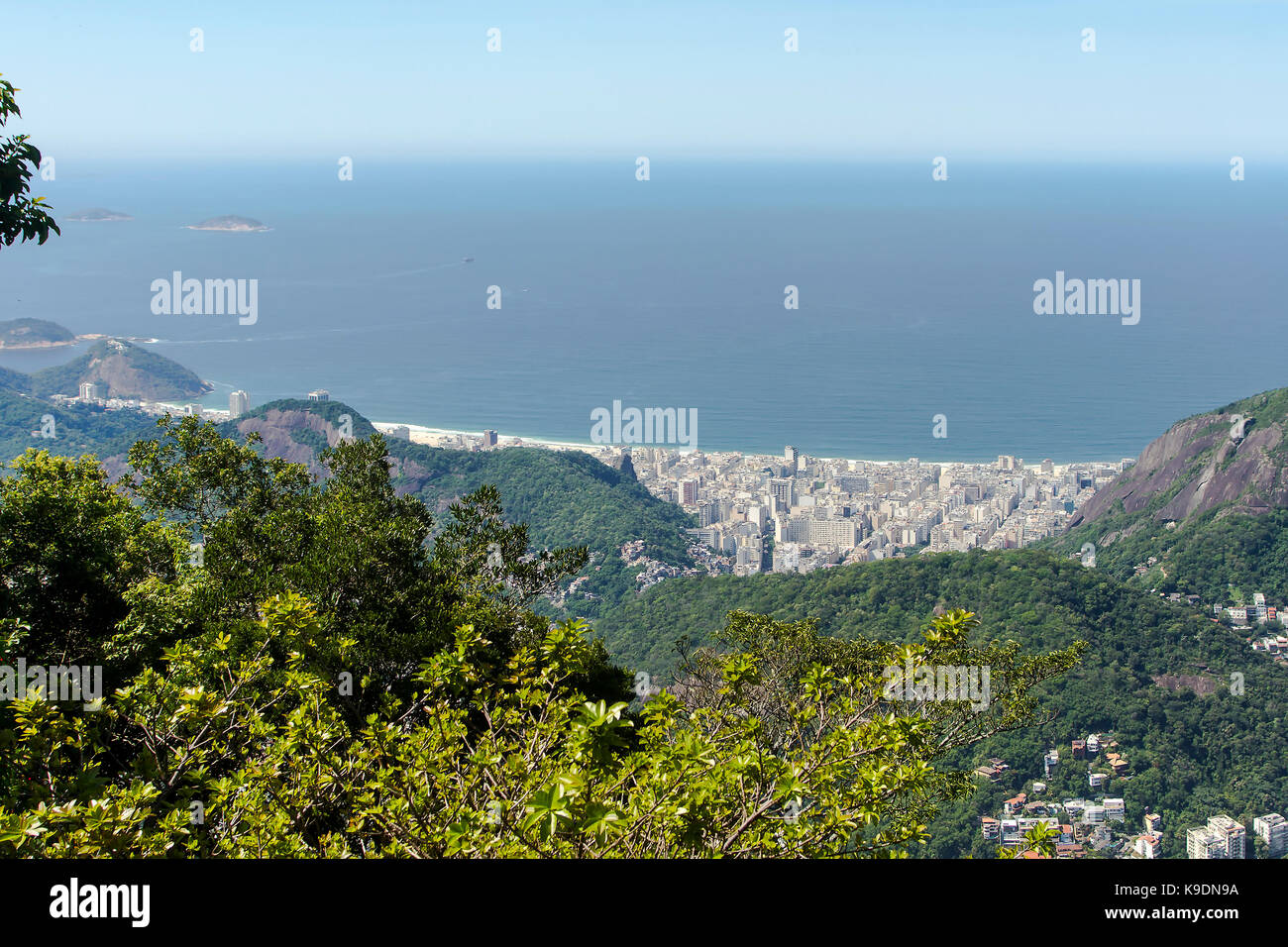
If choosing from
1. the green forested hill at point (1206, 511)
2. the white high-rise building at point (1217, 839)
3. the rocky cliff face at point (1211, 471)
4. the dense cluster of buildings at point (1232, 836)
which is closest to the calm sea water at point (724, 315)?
the rocky cliff face at point (1211, 471)

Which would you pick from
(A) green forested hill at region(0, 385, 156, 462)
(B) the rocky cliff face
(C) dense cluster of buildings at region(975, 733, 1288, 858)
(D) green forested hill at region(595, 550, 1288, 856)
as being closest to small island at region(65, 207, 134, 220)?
(A) green forested hill at region(0, 385, 156, 462)

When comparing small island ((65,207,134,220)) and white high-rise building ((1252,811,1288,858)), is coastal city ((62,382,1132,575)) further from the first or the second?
small island ((65,207,134,220))

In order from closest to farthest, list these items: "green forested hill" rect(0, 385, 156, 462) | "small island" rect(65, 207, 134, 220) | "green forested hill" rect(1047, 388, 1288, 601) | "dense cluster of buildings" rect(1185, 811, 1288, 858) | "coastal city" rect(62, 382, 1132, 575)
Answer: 1. "dense cluster of buildings" rect(1185, 811, 1288, 858)
2. "green forested hill" rect(1047, 388, 1288, 601)
3. "coastal city" rect(62, 382, 1132, 575)
4. "green forested hill" rect(0, 385, 156, 462)
5. "small island" rect(65, 207, 134, 220)

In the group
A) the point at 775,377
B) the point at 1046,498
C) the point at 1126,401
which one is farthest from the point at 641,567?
the point at 1126,401

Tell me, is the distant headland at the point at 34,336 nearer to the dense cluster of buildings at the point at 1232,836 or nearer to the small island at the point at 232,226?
the small island at the point at 232,226

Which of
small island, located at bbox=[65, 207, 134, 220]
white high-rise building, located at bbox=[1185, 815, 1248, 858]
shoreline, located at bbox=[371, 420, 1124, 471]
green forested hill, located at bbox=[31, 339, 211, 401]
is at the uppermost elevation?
small island, located at bbox=[65, 207, 134, 220]

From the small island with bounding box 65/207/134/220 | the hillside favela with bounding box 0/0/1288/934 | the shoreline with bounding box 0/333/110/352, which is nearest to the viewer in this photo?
the hillside favela with bounding box 0/0/1288/934
